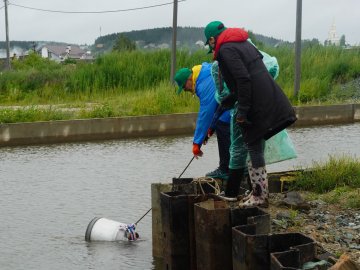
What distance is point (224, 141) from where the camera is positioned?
7.91 meters

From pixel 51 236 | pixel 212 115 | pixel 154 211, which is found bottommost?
pixel 51 236

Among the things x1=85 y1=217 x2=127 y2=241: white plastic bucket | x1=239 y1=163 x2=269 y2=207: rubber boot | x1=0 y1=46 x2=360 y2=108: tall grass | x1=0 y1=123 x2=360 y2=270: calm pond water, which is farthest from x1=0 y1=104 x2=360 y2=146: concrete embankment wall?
x1=239 y1=163 x2=269 y2=207: rubber boot

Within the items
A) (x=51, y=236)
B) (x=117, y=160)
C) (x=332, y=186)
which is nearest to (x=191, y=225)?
(x=332, y=186)

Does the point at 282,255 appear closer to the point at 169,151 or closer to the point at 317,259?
the point at 317,259

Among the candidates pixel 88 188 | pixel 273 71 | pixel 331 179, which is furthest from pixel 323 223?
pixel 88 188

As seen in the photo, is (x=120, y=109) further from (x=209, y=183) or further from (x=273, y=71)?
(x=273, y=71)

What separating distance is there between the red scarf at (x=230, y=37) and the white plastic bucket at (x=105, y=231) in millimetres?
2879

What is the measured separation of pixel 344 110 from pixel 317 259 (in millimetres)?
15477

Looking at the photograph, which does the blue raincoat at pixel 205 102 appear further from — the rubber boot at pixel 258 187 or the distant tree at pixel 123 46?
the distant tree at pixel 123 46

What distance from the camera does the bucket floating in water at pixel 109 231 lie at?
859 cm

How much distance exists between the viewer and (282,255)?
5.01 m

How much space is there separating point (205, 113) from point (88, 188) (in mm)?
4611

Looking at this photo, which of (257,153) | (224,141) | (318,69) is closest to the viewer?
(257,153)

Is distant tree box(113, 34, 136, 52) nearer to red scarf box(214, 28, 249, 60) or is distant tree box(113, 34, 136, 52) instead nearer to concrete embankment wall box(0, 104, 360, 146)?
concrete embankment wall box(0, 104, 360, 146)
